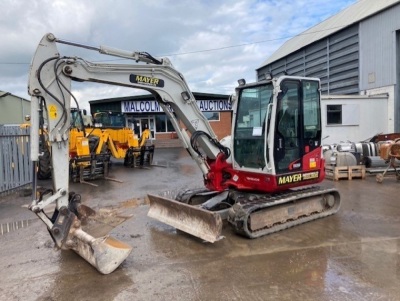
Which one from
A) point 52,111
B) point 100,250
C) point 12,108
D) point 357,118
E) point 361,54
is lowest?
point 100,250

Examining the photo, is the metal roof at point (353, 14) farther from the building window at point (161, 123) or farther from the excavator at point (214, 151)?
the excavator at point (214, 151)

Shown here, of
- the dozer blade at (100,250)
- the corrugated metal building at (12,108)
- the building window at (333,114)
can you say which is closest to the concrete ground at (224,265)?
the dozer blade at (100,250)

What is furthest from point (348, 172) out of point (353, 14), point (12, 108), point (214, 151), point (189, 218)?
point (12, 108)

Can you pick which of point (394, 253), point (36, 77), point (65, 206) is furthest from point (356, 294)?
point (36, 77)

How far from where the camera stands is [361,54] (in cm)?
1784

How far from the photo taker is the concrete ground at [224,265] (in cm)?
387

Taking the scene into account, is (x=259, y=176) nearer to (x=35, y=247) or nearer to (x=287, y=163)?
(x=287, y=163)

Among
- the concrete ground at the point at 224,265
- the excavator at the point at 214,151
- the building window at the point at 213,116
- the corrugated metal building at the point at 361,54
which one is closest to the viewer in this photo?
the concrete ground at the point at 224,265

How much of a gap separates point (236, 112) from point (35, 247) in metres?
4.06

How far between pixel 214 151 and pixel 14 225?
13.6 feet

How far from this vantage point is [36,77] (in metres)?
4.50

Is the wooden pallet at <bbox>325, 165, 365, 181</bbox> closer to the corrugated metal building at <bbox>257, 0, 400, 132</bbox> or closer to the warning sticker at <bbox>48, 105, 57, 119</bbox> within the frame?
the corrugated metal building at <bbox>257, 0, 400, 132</bbox>

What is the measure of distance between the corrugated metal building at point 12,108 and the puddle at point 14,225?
27.5 metres

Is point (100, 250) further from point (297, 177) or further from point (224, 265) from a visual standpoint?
point (297, 177)
